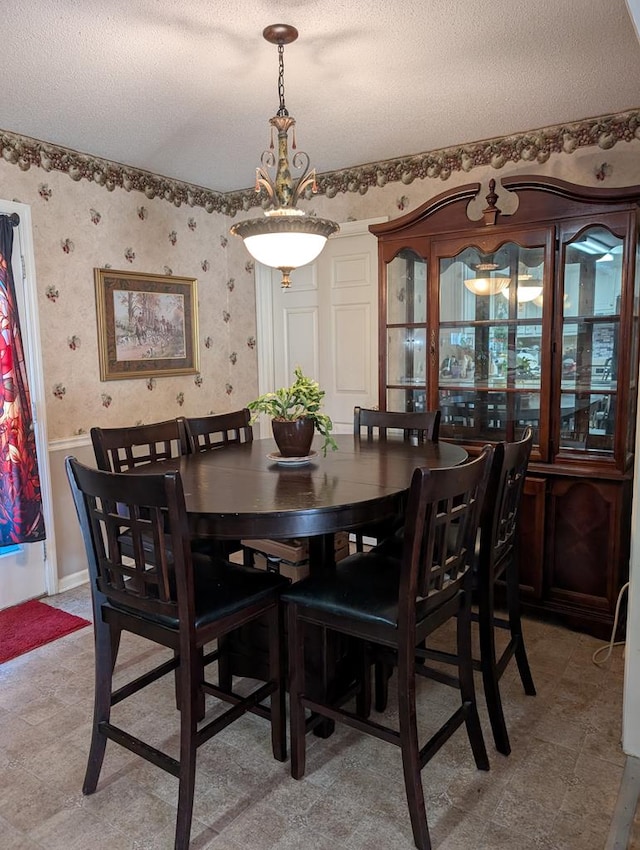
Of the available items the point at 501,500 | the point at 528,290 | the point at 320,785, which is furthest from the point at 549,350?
the point at 320,785

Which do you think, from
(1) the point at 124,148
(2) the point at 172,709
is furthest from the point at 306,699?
(1) the point at 124,148

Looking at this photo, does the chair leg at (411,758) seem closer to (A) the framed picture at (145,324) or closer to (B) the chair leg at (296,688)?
(B) the chair leg at (296,688)

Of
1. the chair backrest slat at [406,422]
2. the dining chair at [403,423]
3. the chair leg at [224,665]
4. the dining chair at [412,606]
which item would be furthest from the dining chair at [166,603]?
the chair backrest slat at [406,422]

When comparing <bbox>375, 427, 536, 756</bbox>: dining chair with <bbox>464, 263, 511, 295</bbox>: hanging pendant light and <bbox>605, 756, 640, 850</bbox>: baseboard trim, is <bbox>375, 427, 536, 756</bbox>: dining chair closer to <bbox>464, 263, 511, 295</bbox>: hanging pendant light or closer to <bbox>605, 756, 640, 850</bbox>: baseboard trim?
<bbox>605, 756, 640, 850</bbox>: baseboard trim

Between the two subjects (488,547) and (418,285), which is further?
(418,285)

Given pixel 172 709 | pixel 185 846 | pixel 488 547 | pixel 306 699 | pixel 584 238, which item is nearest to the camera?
pixel 185 846

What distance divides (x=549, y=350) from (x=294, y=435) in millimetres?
1390

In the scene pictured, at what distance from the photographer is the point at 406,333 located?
350cm

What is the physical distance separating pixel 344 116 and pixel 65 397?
7.12 feet

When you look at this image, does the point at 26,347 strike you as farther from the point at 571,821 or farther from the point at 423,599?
the point at 571,821

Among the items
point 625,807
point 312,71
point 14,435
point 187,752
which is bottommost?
point 625,807

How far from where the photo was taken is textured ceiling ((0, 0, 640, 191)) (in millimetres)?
2096

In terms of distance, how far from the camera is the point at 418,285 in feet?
11.2

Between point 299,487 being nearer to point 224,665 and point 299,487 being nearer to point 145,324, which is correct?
point 224,665
